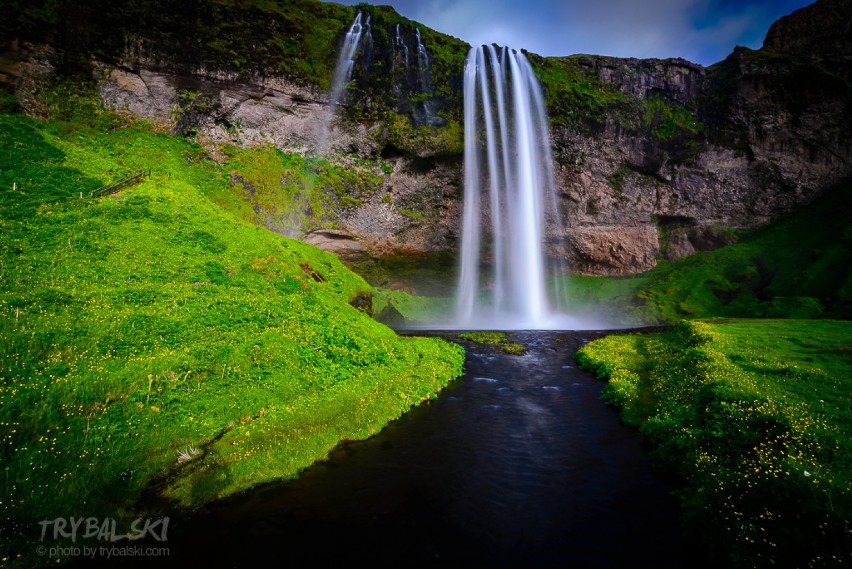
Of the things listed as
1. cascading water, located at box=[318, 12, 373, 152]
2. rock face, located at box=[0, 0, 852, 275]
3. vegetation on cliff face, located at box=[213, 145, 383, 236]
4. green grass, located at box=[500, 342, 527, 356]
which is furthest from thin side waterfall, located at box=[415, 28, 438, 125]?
green grass, located at box=[500, 342, 527, 356]

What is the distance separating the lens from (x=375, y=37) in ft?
158

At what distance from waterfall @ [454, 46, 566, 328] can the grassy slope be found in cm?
3197

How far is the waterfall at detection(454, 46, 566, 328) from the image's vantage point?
5031cm

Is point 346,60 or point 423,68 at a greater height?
point 423,68

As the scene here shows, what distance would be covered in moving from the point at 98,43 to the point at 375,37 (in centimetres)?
2990

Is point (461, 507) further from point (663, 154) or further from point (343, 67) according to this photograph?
point (663, 154)

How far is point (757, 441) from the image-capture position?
7852 mm

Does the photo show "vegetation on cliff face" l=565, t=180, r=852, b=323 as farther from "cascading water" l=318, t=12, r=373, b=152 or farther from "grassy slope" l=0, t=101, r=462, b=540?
"cascading water" l=318, t=12, r=373, b=152

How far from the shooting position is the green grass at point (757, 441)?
5500 millimetres

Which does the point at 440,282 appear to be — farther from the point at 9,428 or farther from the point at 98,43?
the point at 9,428

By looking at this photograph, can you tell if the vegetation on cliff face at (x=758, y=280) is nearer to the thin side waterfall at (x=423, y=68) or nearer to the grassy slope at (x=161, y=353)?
the thin side waterfall at (x=423, y=68)

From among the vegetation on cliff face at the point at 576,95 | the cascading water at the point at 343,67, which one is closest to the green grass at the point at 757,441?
the cascading water at the point at 343,67

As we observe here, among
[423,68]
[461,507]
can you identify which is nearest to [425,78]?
[423,68]

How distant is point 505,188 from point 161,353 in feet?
157
